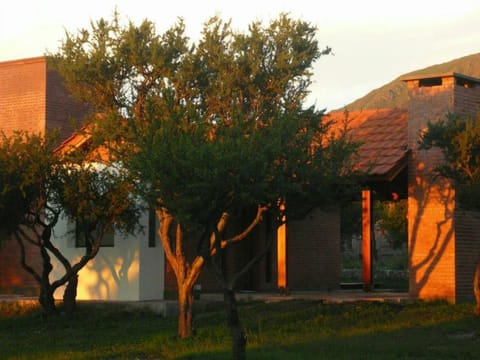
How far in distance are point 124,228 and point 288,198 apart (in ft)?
28.1

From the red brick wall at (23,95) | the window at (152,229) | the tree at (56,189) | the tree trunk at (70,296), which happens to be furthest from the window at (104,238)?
the red brick wall at (23,95)

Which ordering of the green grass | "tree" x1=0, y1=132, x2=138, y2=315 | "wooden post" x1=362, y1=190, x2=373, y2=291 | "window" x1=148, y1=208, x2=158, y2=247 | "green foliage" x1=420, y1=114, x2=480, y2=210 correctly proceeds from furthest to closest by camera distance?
"wooden post" x1=362, y1=190, x2=373, y2=291
"window" x1=148, y1=208, x2=158, y2=247
"tree" x1=0, y1=132, x2=138, y2=315
"green foliage" x1=420, y1=114, x2=480, y2=210
the green grass

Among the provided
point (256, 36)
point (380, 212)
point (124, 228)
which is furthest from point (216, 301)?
point (380, 212)

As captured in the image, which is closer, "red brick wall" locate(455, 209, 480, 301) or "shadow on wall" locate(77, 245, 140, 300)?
"red brick wall" locate(455, 209, 480, 301)

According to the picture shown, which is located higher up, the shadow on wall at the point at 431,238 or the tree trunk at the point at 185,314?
the shadow on wall at the point at 431,238

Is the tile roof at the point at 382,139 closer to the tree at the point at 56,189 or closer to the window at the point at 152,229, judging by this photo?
the window at the point at 152,229

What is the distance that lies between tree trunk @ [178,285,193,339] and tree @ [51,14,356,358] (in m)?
0.02

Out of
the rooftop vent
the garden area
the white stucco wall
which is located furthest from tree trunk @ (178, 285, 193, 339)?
the garden area

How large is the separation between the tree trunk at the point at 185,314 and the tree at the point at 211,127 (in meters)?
0.02

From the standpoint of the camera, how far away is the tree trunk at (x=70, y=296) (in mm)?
25062

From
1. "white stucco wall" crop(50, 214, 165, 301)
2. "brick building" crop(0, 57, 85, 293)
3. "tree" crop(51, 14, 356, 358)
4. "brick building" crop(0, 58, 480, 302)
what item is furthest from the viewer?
"brick building" crop(0, 57, 85, 293)

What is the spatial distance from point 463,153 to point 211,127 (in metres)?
5.71

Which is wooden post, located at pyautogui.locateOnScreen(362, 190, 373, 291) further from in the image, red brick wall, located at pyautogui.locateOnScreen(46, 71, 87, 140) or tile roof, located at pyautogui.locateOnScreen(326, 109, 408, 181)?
red brick wall, located at pyautogui.locateOnScreen(46, 71, 87, 140)

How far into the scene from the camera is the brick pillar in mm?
24672
